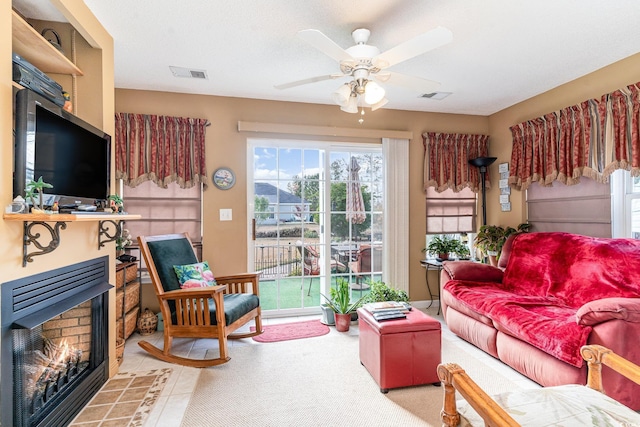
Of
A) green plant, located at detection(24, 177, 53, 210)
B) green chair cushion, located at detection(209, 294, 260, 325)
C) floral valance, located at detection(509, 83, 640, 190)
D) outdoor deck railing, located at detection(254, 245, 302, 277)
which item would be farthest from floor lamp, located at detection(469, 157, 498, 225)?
green plant, located at detection(24, 177, 53, 210)

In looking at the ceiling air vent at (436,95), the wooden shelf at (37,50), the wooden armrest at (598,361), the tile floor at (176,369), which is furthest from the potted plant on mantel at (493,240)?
the wooden shelf at (37,50)

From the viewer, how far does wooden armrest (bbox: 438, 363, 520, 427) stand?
1042mm

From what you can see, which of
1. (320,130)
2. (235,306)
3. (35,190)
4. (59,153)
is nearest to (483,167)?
(320,130)

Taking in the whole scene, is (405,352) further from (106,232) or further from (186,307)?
(106,232)

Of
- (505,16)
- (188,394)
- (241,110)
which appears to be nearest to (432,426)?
(188,394)

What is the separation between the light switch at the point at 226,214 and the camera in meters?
3.63

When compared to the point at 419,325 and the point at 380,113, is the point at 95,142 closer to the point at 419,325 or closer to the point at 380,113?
the point at 419,325

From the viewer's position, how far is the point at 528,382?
2.34m

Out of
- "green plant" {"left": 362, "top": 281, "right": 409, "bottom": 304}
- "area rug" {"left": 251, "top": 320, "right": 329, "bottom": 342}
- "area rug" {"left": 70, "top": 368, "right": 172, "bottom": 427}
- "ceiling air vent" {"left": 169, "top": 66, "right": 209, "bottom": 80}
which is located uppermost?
"ceiling air vent" {"left": 169, "top": 66, "right": 209, "bottom": 80}

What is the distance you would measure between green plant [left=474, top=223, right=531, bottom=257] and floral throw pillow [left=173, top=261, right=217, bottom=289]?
3053mm

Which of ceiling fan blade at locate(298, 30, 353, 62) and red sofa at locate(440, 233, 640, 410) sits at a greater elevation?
ceiling fan blade at locate(298, 30, 353, 62)

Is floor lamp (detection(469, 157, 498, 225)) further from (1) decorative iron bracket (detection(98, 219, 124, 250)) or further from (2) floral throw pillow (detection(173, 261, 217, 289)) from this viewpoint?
(1) decorative iron bracket (detection(98, 219, 124, 250))

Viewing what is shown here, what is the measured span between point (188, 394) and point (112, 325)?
31.0 inches

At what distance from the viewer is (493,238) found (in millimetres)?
3943
